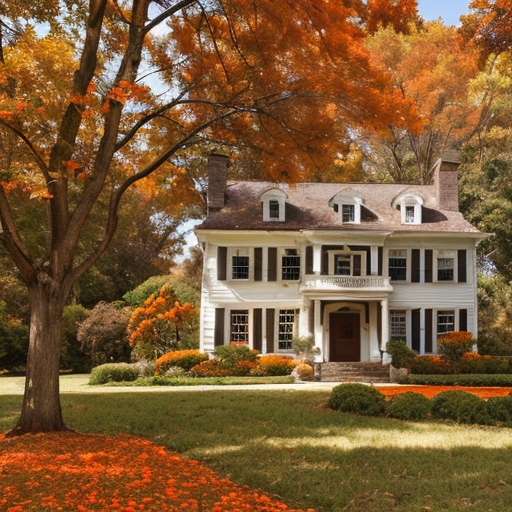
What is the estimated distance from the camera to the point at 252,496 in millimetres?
6223

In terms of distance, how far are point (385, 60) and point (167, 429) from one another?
33407 millimetres

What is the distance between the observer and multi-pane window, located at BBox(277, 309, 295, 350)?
27531 millimetres

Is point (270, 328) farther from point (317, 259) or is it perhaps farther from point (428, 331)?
point (428, 331)

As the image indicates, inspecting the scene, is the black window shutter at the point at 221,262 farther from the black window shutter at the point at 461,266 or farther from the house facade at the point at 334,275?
the black window shutter at the point at 461,266

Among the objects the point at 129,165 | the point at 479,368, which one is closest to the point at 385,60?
the point at 479,368

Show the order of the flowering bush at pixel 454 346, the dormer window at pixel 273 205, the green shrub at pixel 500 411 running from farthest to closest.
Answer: the dormer window at pixel 273 205
the flowering bush at pixel 454 346
the green shrub at pixel 500 411

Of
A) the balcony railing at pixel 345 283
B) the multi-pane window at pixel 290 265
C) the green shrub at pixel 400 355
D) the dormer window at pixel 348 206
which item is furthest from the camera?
the dormer window at pixel 348 206

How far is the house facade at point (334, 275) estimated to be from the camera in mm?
27000

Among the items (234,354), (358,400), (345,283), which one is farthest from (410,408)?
(345,283)

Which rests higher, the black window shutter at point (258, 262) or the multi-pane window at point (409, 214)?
the multi-pane window at point (409, 214)

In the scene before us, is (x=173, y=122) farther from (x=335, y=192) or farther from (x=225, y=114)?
(x=335, y=192)

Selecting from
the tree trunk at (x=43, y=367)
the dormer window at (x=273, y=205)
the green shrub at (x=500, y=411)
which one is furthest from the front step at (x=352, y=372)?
the tree trunk at (x=43, y=367)

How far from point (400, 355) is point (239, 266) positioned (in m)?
7.87

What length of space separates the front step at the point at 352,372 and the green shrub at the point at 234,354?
2.77 meters
